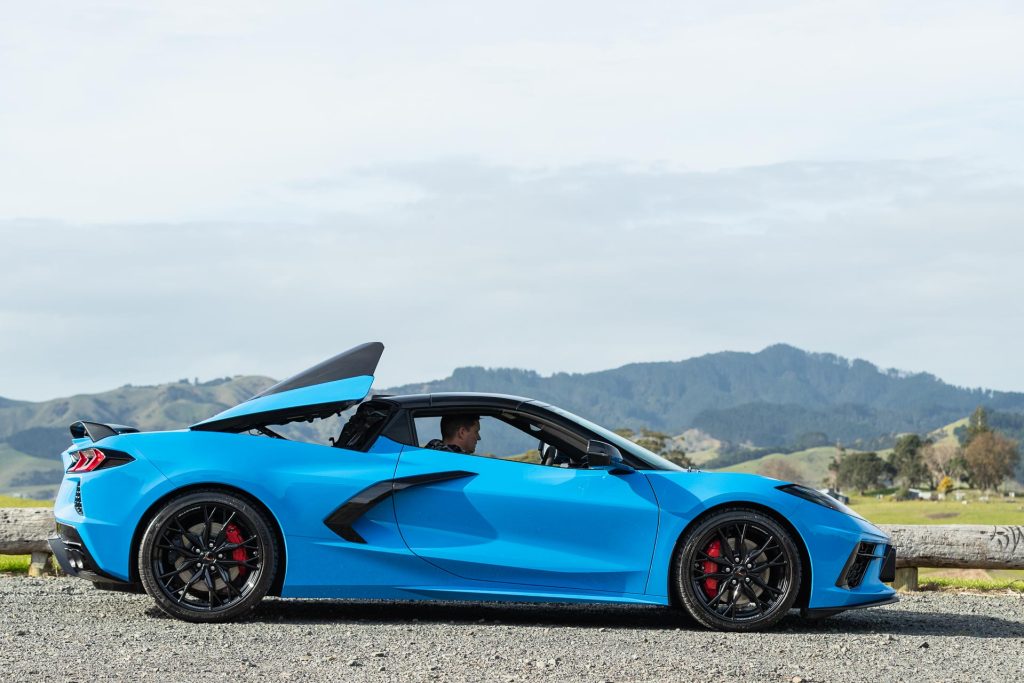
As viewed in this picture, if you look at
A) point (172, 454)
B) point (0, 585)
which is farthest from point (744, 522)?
point (0, 585)

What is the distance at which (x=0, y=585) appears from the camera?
1012cm

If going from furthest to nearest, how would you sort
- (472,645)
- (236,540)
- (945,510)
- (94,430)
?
1. (945,510)
2. (94,430)
3. (236,540)
4. (472,645)

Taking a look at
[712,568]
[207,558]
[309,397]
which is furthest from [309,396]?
[712,568]

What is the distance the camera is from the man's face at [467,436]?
8.16 meters

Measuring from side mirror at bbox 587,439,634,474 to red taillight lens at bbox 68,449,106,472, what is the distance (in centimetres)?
311

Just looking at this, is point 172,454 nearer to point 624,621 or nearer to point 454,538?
point 454,538

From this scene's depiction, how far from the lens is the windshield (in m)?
8.04

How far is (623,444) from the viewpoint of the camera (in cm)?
808

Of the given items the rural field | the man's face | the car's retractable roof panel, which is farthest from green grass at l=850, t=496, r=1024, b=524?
the car's retractable roof panel

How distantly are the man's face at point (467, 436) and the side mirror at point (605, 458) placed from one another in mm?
783

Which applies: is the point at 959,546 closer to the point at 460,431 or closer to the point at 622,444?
the point at 622,444

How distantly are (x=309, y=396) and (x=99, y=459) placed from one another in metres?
1.38

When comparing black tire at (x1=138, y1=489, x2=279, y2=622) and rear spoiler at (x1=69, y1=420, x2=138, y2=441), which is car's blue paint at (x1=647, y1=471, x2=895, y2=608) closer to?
black tire at (x1=138, y1=489, x2=279, y2=622)

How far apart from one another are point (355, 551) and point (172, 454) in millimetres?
1309
